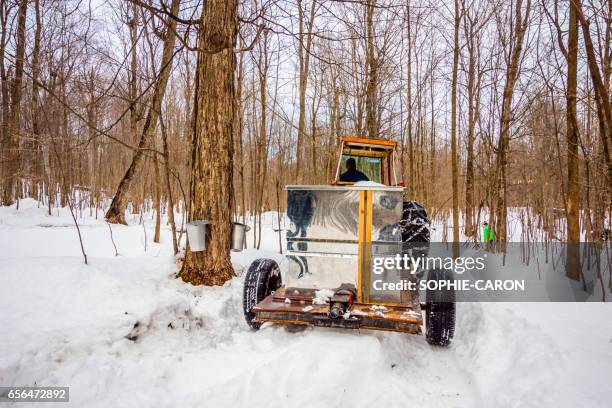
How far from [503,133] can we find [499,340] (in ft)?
19.1

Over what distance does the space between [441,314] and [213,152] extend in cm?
392

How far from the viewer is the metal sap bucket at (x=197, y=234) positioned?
15.9 feet

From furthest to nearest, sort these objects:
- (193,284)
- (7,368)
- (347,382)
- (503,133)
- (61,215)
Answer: (61,215)
(503,133)
(193,284)
(347,382)
(7,368)

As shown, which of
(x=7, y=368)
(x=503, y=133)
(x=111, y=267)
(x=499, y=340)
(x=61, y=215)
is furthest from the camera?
(x=61, y=215)

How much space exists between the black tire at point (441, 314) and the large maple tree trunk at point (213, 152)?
3047 millimetres

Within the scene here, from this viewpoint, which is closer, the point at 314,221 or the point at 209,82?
the point at 314,221

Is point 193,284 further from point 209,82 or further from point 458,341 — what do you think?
point 458,341

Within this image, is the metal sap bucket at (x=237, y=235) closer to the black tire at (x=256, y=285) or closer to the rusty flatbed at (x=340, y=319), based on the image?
the black tire at (x=256, y=285)

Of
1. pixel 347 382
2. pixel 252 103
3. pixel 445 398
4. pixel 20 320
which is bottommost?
pixel 445 398

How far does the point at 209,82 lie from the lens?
5.31m

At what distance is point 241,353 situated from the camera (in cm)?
346

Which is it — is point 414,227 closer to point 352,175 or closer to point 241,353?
point 352,175

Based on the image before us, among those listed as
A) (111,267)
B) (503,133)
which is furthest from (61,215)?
(503,133)

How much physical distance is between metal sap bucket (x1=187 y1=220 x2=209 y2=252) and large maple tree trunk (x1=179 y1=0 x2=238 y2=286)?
22 centimetres
